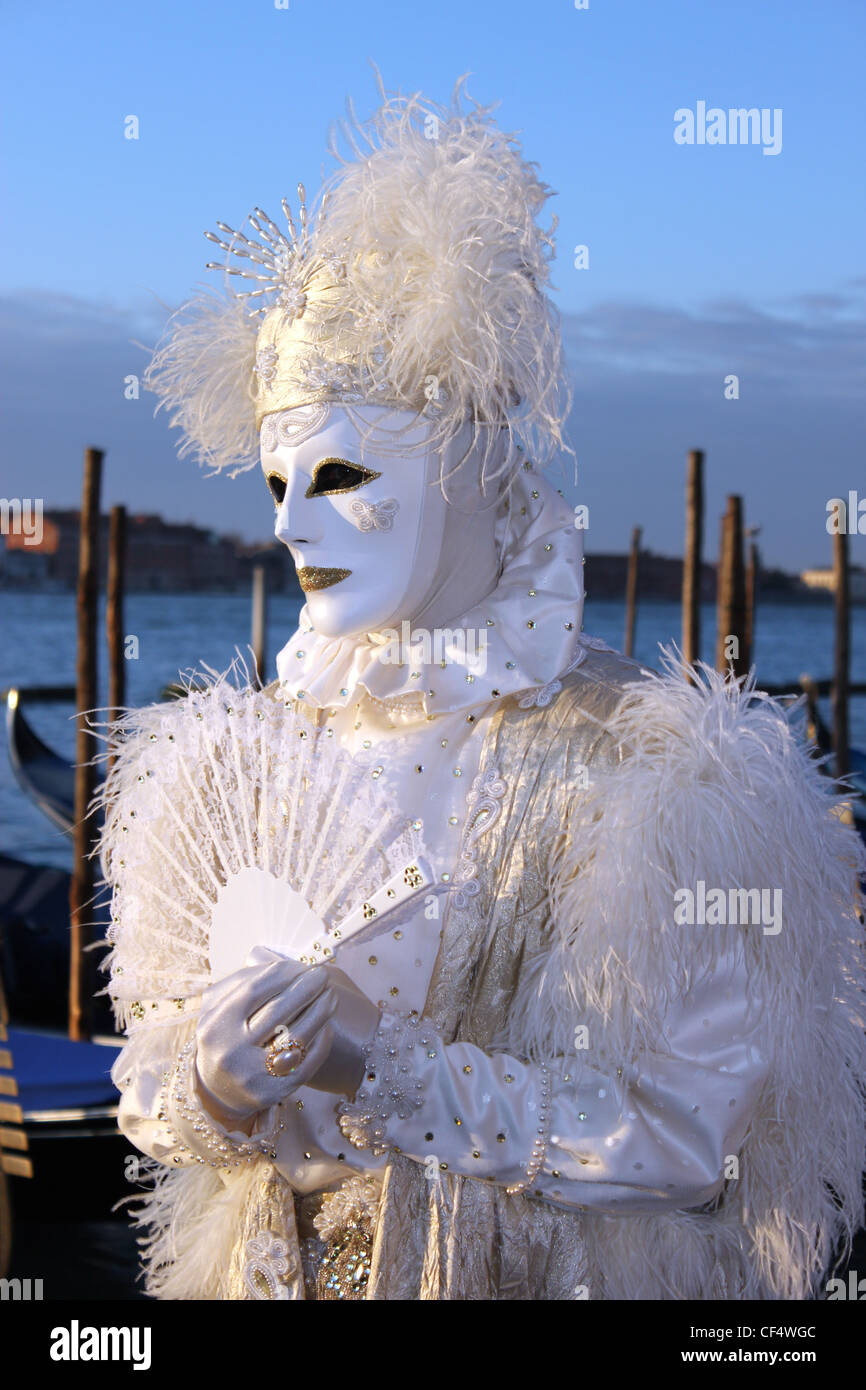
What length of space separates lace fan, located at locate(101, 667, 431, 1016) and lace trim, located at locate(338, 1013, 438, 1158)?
0.37 ft

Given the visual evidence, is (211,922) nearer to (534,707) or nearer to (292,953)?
(292,953)

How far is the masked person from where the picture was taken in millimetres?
1378

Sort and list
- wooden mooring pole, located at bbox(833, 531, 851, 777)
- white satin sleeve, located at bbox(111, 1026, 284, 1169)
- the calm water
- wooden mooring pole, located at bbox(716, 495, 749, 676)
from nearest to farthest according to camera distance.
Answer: white satin sleeve, located at bbox(111, 1026, 284, 1169)
wooden mooring pole, located at bbox(716, 495, 749, 676)
wooden mooring pole, located at bbox(833, 531, 851, 777)
the calm water

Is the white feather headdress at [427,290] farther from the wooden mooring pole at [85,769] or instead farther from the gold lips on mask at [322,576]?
the wooden mooring pole at [85,769]

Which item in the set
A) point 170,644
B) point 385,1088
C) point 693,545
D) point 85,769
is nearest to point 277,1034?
point 385,1088

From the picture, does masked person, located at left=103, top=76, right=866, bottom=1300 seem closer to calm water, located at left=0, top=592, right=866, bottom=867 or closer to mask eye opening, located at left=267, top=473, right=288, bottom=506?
mask eye opening, located at left=267, top=473, right=288, bottom=506

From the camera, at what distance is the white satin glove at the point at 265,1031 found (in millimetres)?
1313

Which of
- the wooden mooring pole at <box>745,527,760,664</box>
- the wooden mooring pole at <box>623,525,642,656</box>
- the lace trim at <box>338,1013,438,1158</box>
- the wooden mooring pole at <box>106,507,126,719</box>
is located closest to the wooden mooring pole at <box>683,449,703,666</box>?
the wooden mooring pole at <box>745,527,760,664</box>

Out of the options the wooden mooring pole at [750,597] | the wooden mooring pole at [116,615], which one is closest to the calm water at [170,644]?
the wooden mooring pole at [750,597]

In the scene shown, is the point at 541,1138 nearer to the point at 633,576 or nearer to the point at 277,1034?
the point at 277,1034

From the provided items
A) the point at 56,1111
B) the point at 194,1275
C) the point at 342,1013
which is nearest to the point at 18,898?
the point at 56,1111

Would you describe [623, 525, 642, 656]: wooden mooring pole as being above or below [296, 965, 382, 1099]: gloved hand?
above

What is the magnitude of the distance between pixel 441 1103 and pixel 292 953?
222 mm

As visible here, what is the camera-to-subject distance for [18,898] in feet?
20.5
